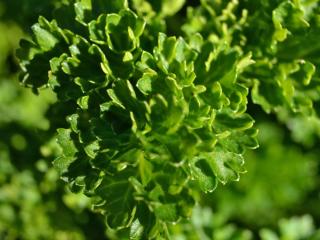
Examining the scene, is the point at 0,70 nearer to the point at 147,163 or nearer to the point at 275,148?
the point at 275,148

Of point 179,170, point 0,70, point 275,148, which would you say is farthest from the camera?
point 0,70

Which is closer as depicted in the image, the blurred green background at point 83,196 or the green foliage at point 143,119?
the green foliage at point 143,119

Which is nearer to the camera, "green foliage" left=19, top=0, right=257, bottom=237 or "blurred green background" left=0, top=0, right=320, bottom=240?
"green foliage" left=19, top=0, right=257, bottom=237

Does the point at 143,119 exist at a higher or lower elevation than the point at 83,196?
higher

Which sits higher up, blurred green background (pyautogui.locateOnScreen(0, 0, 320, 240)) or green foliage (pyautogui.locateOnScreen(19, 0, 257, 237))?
green foliage (pyautogui.locateOnScreen(19, 0, 257, 237))

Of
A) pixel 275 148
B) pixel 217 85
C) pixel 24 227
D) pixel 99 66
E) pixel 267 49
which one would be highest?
pixel 99 66

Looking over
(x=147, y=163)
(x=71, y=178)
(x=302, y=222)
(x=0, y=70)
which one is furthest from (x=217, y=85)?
(x=0, y=70)

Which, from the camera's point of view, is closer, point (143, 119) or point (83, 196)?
point (143, 119)

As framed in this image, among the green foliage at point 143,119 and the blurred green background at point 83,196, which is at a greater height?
the green foliage at point 143,119
